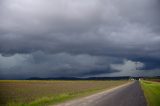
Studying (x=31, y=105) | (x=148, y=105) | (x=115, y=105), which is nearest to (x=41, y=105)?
(x=31, y=105)

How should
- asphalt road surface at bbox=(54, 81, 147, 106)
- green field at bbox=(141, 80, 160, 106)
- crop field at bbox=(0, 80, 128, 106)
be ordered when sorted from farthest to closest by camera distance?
crop field at bbox=(0, 80, 128, 106)
green field at bbox=(141, 80, 160, 106)
asphalt road surface at bbox=(54, 81, 147, 106)

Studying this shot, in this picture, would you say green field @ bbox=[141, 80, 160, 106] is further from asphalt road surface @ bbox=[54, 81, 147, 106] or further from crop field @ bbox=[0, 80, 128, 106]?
crop field @ bbox=[0, 80, 128, 106]

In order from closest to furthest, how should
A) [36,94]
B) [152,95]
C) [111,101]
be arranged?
[111,101]
[152,95]
[36,94]

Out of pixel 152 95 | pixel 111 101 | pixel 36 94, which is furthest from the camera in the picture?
pixel 36 94

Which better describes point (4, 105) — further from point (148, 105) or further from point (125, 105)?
point (148, 105)

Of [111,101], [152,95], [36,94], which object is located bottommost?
[111,101]

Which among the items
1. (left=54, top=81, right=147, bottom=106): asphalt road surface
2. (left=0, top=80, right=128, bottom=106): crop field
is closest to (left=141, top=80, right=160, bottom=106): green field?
(left=54, top=81, right=147, bottom=106): asphalt road surface

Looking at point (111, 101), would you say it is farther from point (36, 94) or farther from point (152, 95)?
point (36, 94)

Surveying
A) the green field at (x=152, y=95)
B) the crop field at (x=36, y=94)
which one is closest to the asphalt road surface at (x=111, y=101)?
the green field at (x=152, y=95)

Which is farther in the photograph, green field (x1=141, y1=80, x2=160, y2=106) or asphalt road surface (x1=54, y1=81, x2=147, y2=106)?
green field (x1=141, y1=80, x2=160, y2=106)

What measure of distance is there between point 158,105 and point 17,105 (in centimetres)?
1301

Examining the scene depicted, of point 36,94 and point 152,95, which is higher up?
point 36,94

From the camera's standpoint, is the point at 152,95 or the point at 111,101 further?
the point at 152,95

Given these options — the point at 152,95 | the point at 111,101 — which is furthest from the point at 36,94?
the point at 111,101
